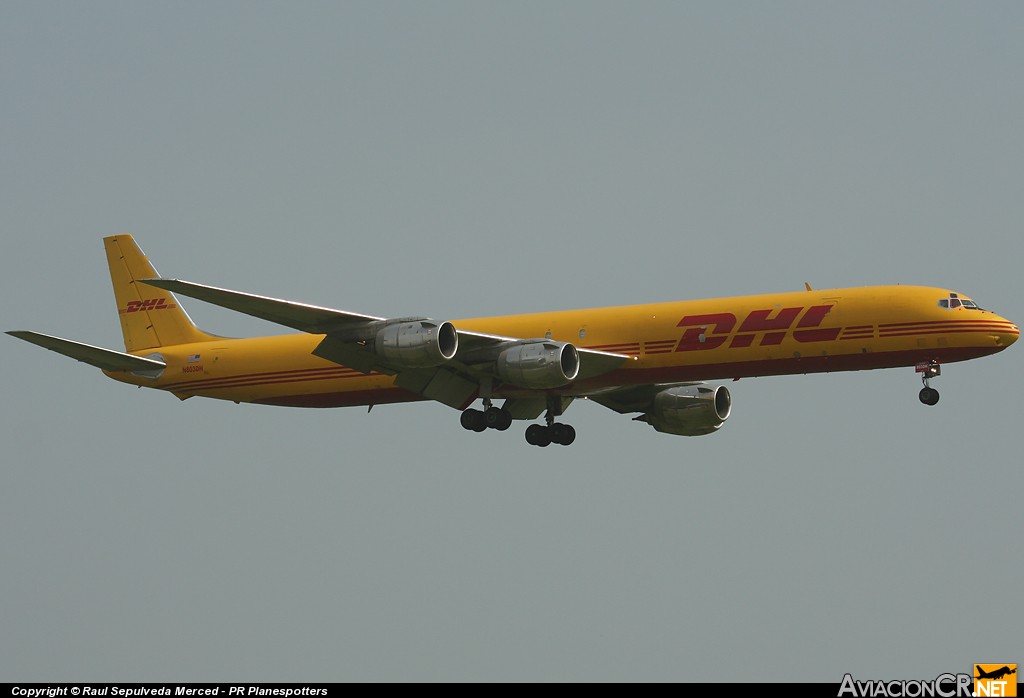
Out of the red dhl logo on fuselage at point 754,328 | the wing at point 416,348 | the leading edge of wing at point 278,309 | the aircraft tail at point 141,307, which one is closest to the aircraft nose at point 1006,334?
the red dhl logo on fuselage at point 754,328

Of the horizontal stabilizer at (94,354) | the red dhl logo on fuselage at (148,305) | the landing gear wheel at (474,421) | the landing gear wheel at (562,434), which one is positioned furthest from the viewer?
the red dhl logo on fuselage at (148,305)

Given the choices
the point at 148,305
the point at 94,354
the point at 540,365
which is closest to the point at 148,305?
the point at 148,305

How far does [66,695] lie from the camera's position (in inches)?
1590

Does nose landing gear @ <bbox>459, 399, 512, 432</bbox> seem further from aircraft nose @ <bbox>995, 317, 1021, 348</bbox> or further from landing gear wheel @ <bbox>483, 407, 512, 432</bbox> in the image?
aircraft nose @ <bbox>995, 317, 1021, 348</bbox>

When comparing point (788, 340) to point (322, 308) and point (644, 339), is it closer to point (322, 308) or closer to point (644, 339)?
point (644, 339)

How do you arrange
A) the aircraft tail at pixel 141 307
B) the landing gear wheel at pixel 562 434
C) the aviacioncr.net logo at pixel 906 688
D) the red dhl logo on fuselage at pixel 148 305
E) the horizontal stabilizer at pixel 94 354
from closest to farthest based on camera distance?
1. the aviacioncr.net logo at pixel 906 688
2. the horizontal stabilizer at pixel 94 354
3. the landing gear wheel at pixel 562 434
4. the aircraft tail at pixel 141 307
5. the red dhl logo on fuselage at pixel 148 305

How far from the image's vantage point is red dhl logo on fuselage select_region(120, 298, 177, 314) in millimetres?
60500

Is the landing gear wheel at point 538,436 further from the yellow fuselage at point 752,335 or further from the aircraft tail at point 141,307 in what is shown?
the aircraft tail at point 141,307

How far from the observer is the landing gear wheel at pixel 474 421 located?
53438 mm

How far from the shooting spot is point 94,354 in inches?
2219

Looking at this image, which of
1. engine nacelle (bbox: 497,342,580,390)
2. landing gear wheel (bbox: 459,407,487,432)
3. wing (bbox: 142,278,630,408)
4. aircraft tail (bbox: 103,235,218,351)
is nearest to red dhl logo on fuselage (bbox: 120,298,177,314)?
aircraft tail (bbox: 103,235,218,351)

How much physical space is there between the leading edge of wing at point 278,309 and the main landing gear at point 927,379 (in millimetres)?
16800

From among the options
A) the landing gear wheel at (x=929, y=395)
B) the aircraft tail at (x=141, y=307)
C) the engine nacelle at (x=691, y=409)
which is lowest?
the landing gear wheel at (x=929, y=395)

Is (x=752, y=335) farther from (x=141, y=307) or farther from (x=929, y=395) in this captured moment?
(x=141, y=307)
